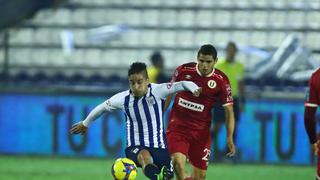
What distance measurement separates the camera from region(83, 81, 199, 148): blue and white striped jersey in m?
10.1

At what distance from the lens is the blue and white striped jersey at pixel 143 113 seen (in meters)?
10.1

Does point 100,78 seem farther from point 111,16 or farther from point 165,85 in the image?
point 165,85

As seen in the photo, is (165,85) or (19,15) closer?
(165,85)

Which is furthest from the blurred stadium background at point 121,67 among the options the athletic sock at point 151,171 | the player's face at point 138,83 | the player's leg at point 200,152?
the athletic sock at point 151,171

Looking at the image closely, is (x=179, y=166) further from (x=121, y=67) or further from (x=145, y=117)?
(x=121, y=67)

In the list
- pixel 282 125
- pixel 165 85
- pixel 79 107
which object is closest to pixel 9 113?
pixel 79 107

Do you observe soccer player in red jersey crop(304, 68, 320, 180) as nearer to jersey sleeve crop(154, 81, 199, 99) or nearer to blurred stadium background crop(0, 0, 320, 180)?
jersey sleeve crop(154, 81, 199, 99)

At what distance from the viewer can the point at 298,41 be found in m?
21.0

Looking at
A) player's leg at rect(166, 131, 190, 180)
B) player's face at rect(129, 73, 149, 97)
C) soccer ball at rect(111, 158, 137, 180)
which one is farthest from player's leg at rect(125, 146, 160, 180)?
player's leg at rect(166, 131, 190, 180)

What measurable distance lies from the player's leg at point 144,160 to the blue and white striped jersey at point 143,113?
74 millimetres

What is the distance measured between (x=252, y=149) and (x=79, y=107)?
3.28 meters

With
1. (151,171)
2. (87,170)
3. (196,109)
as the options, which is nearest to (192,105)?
(196,109)

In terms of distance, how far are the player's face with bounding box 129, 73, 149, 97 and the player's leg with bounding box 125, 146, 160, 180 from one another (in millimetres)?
544

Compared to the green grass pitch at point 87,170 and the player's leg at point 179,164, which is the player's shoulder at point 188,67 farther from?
the green grass pitch at point 87,170
